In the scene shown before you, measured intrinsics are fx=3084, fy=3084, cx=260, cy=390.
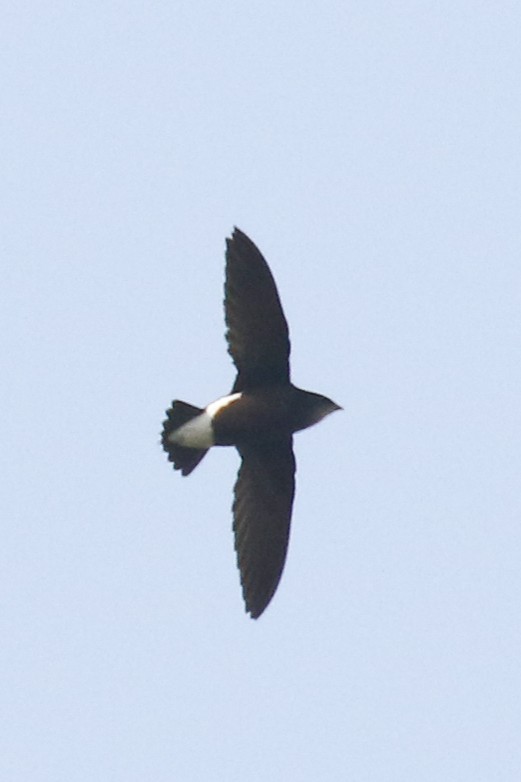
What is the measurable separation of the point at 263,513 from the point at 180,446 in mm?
733

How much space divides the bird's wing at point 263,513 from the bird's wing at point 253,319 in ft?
1.73

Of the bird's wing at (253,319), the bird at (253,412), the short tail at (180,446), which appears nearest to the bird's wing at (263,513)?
the bird at (253,412)

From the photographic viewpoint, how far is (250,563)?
62.7 ft

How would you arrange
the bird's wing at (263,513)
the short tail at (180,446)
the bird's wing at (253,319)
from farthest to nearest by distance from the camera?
the bird's wing at (263,513) < the short tail at (180,446) < the bird's wing at (253,319)

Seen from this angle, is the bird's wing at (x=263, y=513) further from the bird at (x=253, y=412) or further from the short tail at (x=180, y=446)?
the short tail at (x=180, y=446)

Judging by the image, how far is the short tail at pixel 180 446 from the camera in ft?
61.8

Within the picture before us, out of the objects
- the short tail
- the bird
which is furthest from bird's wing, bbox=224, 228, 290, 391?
the short tail

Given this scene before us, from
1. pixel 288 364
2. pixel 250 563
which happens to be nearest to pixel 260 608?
pixel 250 563

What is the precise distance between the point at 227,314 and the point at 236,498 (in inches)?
48.0

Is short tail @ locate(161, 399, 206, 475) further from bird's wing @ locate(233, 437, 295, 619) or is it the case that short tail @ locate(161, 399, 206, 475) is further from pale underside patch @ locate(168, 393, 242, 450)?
bird's wing @ locate(233, 437, 295, 619)

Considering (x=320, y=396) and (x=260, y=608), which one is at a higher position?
(x=320, y=396)

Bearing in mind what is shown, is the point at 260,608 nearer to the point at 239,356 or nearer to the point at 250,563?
the point at 250,563

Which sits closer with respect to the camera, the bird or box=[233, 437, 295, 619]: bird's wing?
the bird

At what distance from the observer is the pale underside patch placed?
18812mm
